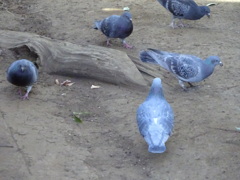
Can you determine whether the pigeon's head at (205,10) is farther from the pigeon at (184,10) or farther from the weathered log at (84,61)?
the weathered log at (84,61)

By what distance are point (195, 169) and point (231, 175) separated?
35cm

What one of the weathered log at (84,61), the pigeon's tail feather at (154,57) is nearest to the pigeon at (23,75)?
the weathered log at (84,61)

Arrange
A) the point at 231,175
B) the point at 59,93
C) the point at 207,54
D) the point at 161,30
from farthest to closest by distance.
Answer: the point at 161,30, the point at 207,54, the point at 59,93, the point at 231,175

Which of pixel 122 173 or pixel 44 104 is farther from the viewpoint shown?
pixel 44 104

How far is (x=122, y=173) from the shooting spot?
5.12 m

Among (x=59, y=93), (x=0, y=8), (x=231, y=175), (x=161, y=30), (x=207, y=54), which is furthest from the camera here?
(x=0, y=8)

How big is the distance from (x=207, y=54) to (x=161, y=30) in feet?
4.10

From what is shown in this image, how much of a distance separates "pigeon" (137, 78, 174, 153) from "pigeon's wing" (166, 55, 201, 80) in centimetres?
120

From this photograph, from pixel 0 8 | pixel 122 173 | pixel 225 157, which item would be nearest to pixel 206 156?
pixel 225 157

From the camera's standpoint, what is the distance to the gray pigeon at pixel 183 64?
22.6 feet

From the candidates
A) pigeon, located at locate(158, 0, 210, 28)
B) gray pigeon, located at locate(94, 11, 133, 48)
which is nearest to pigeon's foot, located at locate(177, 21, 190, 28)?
pigeon, located at locate(158, 0, 210, 28)

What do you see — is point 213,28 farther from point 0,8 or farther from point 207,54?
point 0,8

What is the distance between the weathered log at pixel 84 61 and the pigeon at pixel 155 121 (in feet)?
4.18

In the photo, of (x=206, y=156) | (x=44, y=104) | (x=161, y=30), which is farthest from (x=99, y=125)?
(x=161, y=30)
